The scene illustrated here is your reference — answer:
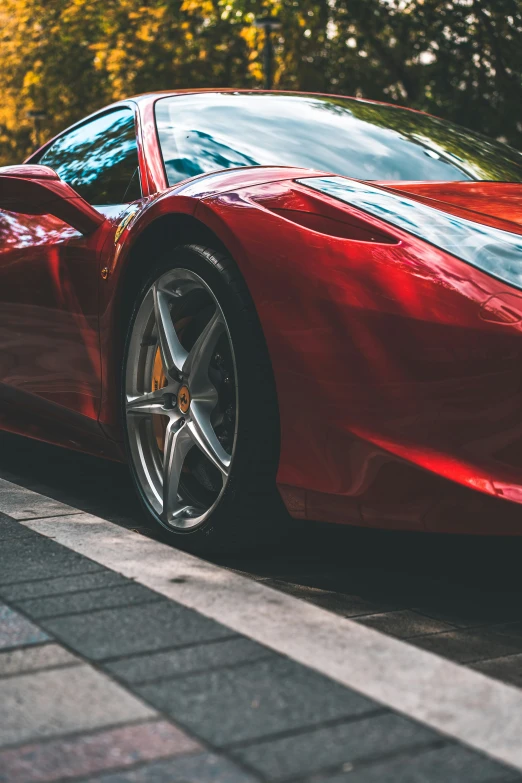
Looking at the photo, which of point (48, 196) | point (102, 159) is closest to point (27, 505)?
point (48, 196)

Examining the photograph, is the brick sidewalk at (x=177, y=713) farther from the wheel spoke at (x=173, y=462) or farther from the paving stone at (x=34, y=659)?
the wheel spoke at (x=173, y=462)

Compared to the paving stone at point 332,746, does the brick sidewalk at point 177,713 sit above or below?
below

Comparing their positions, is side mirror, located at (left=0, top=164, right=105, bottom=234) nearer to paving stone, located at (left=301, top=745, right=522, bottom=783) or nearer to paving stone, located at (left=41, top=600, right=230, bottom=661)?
paving stone, located at (left=41, top=600, right=230, bottom=661)

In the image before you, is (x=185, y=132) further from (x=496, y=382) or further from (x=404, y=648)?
(x=404, y=648)

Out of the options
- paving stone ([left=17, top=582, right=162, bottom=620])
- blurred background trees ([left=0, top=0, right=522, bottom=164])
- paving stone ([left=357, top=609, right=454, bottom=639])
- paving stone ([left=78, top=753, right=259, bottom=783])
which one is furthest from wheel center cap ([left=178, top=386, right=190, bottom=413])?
blurred background trees ([left=0, top=0, right=522, bottom=164])

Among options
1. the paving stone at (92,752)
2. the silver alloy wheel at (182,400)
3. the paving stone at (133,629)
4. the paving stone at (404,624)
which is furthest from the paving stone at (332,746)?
the silver alloy wheel at (182,400)

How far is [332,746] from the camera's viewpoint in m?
1.77

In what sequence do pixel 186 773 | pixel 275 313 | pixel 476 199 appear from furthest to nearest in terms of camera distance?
pixel 476 199
pixel 275 313
pixel 186 773

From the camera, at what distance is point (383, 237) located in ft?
8.96

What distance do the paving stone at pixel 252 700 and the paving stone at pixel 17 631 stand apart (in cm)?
35

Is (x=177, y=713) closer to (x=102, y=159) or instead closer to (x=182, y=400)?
(x=182, y=400)

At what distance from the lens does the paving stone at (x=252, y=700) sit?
184cm

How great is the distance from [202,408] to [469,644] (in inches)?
38.9

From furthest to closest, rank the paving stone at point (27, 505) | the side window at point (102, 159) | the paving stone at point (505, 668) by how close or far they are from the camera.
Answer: the side window at point (102, 159)
the paving stone at point (27, 505)
the paving stone at point (505, 668)
